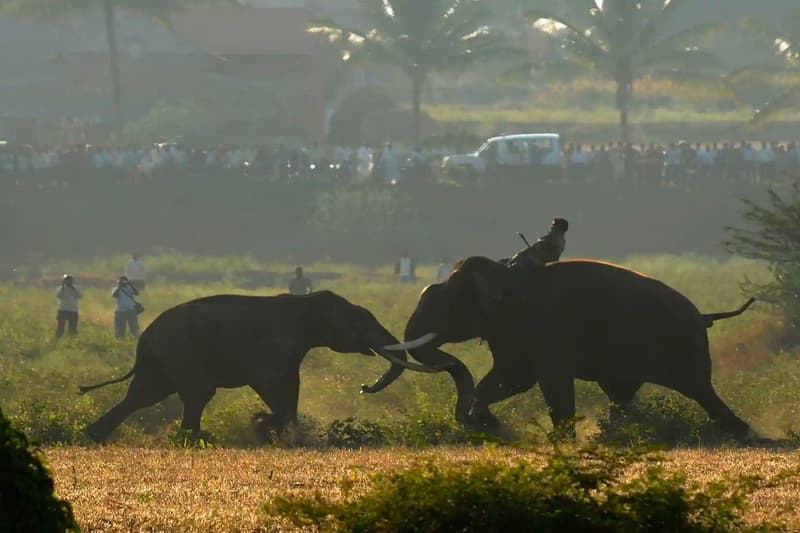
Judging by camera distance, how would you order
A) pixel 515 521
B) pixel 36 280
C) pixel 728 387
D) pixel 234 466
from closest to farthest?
pixel 515 521 → pixel 234 466 → pixel 728 387 → pixel 36 280

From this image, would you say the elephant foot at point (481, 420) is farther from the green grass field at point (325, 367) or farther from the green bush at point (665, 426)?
the green bush at point (665, 426)

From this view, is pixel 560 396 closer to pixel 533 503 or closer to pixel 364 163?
pixel 533 503

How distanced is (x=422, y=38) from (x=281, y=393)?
38957 millimetres

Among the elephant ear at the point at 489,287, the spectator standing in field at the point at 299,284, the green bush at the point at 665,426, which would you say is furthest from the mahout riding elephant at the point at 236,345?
the spectator standing in field at the point at 299,284

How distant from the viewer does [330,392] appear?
21.0m

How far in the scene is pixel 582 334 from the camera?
50.8 ft

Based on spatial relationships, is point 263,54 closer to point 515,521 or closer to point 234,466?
point 234,466

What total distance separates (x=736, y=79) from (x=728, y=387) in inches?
1392

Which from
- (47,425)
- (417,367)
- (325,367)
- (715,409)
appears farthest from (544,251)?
(325,367)

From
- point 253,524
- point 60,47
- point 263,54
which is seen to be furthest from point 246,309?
point 60,47

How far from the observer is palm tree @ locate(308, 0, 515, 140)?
2141 inches

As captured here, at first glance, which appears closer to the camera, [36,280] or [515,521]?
[515,521]

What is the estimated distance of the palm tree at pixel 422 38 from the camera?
54.4 m

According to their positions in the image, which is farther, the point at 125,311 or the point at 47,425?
the point at 125,311
